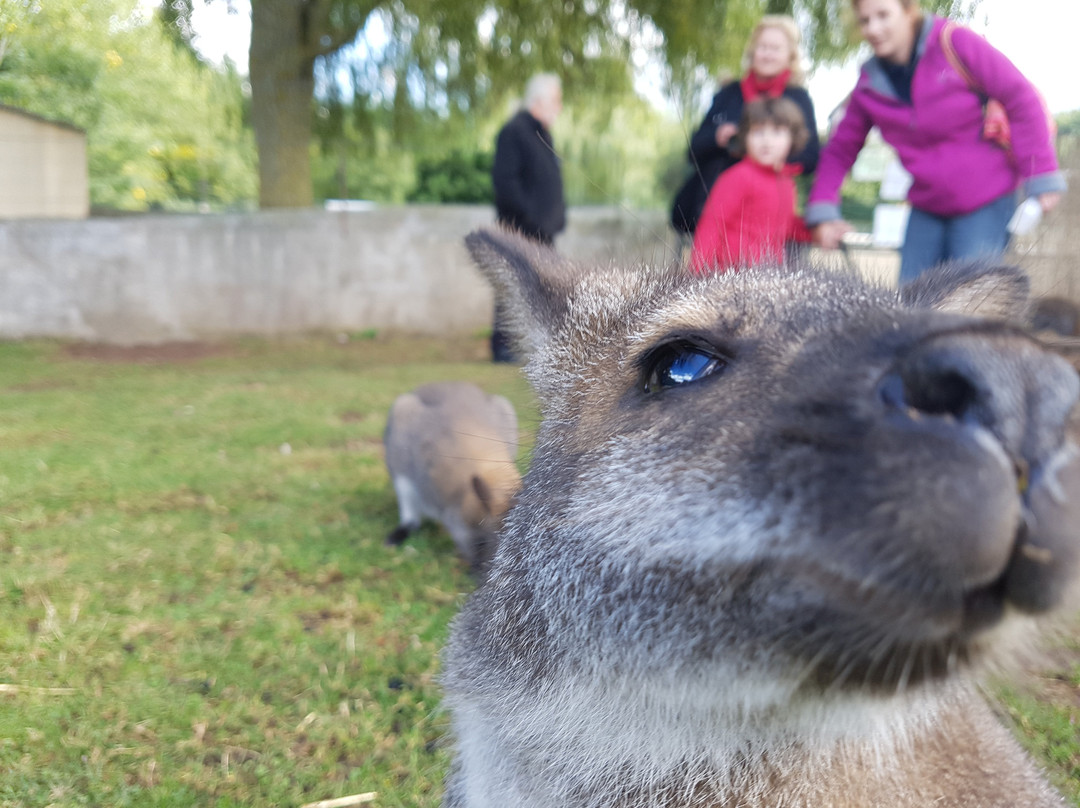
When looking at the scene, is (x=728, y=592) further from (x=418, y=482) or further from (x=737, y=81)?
(x=737, y=81)

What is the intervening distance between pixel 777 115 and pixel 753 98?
0.44 meters

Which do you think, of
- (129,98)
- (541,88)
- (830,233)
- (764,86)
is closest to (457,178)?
(129,98)

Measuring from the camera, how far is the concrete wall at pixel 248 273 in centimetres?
866

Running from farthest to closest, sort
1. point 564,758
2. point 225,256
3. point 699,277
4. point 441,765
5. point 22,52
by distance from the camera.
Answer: point 225,256 → point 22,52 → point 441,765 → point 699,277 → point 564,758

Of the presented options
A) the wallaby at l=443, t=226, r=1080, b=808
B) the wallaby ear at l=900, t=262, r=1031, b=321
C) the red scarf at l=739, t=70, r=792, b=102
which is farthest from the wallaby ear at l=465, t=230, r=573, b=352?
the red scarf at l=739, t=70, r=792, b=102

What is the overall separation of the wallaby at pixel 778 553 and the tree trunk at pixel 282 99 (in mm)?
10166

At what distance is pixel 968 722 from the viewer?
132cm

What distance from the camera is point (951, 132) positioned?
3.31m

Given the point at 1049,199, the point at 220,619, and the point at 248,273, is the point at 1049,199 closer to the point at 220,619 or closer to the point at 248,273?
the point at 220,619

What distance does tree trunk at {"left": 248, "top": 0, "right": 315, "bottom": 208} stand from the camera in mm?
10312

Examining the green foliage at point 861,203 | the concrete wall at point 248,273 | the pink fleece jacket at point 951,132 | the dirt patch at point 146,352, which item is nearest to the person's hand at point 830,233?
the pink fleece jacket at point 951,132

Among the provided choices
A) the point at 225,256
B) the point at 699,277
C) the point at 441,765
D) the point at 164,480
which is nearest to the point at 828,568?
the point at 699,277

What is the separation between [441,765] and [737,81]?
3533mm

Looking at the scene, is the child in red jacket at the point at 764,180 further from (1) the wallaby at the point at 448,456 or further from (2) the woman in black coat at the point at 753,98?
(1) the wallaby at the point at 448,456
